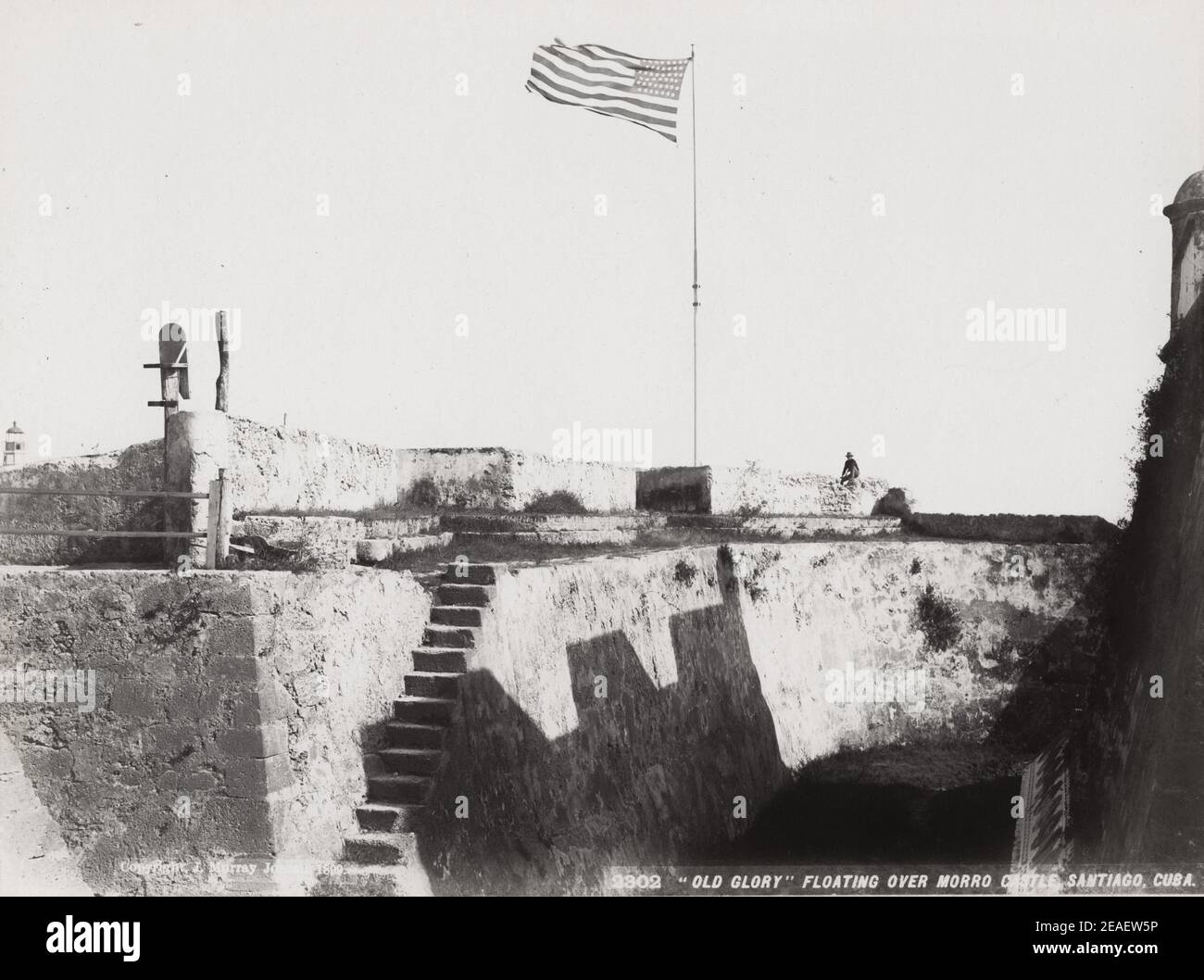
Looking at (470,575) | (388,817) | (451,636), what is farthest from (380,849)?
(470,575)

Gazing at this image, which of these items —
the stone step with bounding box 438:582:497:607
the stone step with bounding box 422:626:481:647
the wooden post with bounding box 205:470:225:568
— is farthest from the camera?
Answer: the stone step with bounding box 438:582:497:607

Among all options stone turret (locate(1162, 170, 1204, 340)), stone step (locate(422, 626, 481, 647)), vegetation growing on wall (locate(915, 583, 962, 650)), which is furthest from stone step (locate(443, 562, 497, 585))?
vegetation growing on wall (locate(915, 583, 962, 650))

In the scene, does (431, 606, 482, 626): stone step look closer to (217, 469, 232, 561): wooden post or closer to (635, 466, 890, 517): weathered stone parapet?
(217, 469, 232, 561): wooden post

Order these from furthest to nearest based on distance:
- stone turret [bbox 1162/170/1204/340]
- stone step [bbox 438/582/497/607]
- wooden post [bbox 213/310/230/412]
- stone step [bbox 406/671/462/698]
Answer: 1. stone turret [bbox 1162/170/1204/340]
2. wooden post [bbox 213/310/230/412]
3. stone step [bbox 438/582/497/607]
4. stone step [bbox 406/671/462/698]

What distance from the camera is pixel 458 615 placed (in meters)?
10.6

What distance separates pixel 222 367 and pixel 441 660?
362cm

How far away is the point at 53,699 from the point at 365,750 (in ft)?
7.09

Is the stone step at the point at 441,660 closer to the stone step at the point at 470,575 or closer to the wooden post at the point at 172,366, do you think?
the stone step at the point at 470,575

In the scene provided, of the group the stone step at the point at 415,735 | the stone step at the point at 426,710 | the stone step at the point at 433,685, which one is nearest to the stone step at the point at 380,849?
the stone step at the point at 415,735

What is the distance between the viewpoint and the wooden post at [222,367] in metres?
11.8

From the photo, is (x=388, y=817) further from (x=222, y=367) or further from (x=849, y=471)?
(x=849, y=471)

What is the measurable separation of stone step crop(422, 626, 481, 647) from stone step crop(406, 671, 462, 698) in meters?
0.32

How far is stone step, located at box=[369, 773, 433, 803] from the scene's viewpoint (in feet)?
30.9
